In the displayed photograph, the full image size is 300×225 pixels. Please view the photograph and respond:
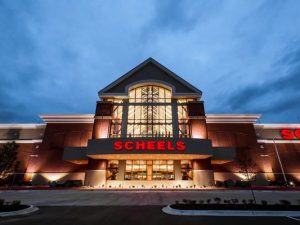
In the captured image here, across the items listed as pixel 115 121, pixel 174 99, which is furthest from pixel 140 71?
pixel 115 121

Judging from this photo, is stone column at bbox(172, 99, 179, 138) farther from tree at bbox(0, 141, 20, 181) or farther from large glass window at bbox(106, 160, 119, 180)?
tree at bbox(0, 141, 20, 181)

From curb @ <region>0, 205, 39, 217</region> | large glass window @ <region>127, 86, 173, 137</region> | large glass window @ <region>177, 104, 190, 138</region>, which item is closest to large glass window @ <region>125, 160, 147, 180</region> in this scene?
large glass window @ <region>127, 86, 173, 137</region>

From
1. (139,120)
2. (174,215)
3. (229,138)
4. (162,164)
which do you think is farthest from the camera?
(229,138)

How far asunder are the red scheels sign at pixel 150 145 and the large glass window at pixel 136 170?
611 centimetres

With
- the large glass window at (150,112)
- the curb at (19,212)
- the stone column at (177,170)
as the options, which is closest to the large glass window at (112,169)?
the large glass window at (150,112)

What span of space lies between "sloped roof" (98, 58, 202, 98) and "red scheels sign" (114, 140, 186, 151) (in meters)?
12.2

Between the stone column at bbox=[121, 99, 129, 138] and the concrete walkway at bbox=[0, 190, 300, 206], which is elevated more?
the stone column at bbox=[121, 99, 129, 138]

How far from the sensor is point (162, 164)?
31.4 metres

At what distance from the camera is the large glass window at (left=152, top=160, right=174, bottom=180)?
3041 centimetres

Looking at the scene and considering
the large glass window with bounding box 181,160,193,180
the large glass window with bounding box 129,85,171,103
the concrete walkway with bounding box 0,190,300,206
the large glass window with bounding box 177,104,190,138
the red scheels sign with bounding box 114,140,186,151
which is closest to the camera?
the concrete walkway with bounding box 0,190,300,206

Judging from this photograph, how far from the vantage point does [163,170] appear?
31.0m

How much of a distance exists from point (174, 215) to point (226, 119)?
1254 inches

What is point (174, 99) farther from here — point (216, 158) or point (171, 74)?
point (216, 158)

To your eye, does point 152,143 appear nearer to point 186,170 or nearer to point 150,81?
point 186,170
